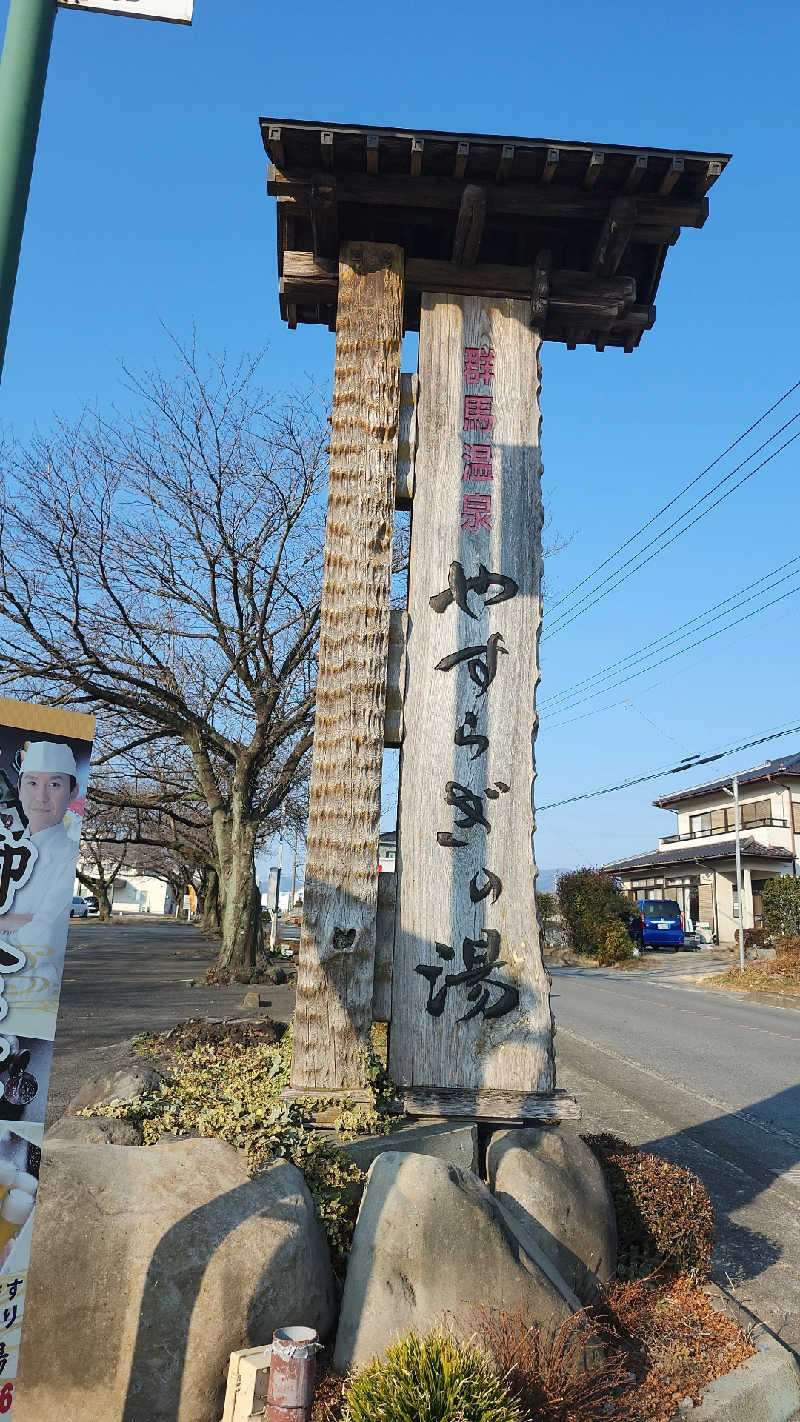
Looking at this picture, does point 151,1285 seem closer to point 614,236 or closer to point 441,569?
point 441,569

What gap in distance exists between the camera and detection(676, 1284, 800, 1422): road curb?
147 inches

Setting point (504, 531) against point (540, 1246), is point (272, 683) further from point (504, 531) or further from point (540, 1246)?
point (540, 1246)

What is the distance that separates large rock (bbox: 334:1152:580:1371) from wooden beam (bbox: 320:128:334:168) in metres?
5.55

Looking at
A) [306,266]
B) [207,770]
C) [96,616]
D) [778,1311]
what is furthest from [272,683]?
[778,1311]

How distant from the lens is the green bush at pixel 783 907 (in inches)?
1130

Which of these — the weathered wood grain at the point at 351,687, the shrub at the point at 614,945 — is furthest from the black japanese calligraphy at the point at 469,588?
the shrub at the point at 614,945

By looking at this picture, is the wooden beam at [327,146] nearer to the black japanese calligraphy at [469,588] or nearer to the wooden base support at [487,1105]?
the black japanese calligraphy at [469,588]

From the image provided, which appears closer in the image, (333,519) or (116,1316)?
(116,1316)

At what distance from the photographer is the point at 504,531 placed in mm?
6035

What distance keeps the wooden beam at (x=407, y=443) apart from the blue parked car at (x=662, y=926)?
36.8m

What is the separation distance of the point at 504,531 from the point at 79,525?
1366 cm

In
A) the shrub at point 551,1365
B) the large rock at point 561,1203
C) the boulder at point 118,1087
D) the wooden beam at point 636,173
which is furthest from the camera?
the wooden beam at point 636,173

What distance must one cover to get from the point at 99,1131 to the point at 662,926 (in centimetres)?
3924

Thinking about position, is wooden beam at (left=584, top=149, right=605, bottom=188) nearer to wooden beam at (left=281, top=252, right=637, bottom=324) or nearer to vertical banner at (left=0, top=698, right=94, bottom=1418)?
wooden beam at (left=281, top=252, right=637, bottom=324)
